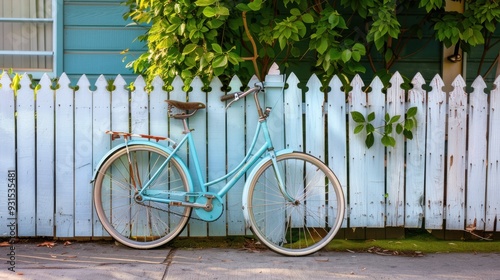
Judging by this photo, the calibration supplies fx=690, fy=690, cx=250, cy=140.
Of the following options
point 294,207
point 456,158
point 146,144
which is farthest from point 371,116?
point 146,144

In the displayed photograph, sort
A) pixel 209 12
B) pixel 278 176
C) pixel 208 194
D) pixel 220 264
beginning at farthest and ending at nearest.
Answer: pixel 209 12 < pixel 208 194 < pixel 278 176 < pixel 220 264

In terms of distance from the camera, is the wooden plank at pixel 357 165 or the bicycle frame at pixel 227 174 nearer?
the bicycle frame at pixel 227 174

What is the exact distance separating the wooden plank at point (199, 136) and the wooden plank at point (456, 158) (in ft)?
6.51

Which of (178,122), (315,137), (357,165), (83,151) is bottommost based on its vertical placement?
(357,165)

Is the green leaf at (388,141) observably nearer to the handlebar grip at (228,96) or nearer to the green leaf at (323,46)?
the green leaf at (323,46)

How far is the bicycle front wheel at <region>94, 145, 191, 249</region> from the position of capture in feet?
17.9

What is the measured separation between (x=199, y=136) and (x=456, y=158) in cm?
210

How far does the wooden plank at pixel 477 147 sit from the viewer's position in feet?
18.4

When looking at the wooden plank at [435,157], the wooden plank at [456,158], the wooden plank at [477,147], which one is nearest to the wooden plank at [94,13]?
the wooden plank at [435,157]

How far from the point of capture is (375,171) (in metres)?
5.62

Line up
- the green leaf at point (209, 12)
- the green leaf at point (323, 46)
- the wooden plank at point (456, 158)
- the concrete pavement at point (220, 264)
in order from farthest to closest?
the green leaf at point (323, 46) → the wooden plank at point (456, 158) → the green leaf at point (209, 12) → the concrete pavement at point (220, 264)

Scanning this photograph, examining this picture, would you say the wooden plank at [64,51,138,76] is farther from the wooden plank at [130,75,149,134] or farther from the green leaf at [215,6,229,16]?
the green leaf at [215,6,229,16]

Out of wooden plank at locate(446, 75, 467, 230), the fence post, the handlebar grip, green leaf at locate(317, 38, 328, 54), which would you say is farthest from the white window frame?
wooden plank at locate(446, 75, 467, 230)

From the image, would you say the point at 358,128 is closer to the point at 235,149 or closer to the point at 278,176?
the point at 278,176
